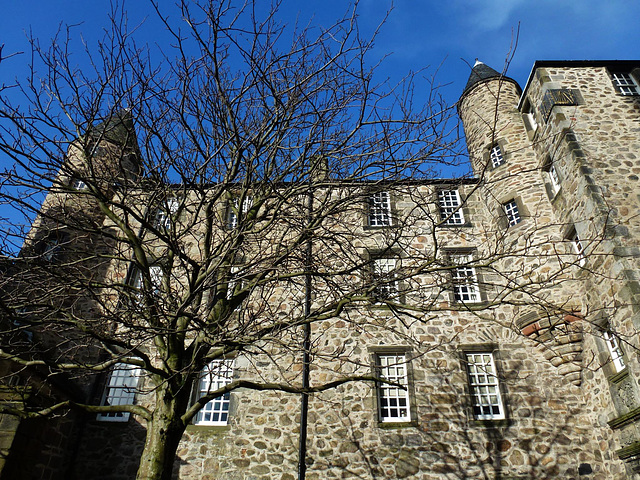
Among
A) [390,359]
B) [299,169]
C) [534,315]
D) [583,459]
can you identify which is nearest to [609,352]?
[534,315]

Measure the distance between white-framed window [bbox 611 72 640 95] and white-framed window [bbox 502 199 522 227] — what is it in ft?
14.1

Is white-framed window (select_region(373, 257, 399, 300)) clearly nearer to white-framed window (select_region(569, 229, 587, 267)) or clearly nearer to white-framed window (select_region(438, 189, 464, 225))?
white-framed window (select_region(569, 229, 587, 267))

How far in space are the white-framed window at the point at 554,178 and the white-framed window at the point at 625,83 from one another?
3.05m

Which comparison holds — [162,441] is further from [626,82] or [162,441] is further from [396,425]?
[626,82]

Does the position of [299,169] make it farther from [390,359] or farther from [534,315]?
[534,315]

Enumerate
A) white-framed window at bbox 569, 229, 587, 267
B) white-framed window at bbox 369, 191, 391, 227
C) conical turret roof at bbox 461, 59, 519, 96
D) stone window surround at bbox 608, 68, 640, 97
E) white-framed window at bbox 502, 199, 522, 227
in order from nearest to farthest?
white-framed window at bbox 369, 191, 391, 227 < white-framed window at bbox 569, 229, 587, 267 < white-framed window at bbox 502, 199, 522, 227 < stone window surround at bbox 608, 68, 640, 97 < conical turret roof at bbox 461, 59, 519, 96

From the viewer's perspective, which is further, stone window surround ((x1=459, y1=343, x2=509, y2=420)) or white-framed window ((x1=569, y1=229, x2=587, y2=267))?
white-framed window ((x1=569, y1=229, x2=587, y2=267))

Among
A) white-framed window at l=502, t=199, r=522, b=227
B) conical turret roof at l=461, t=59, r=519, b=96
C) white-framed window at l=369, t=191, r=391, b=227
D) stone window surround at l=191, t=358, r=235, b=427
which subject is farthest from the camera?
conical turret roof at l=461, t=59, r=519, b=96

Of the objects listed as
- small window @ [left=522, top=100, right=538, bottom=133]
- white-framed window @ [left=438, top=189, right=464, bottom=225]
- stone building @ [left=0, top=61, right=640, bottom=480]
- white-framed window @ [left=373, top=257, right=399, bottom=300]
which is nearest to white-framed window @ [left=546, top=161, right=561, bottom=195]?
stone building @ [left=0, top=61, right=640, bottom=480]

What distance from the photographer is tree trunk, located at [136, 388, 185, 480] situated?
5.09 m

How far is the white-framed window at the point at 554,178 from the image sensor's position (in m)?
11.6

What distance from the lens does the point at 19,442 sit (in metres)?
7.64

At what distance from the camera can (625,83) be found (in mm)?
12805

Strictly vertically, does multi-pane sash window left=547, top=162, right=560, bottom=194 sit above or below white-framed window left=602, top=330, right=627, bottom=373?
above
